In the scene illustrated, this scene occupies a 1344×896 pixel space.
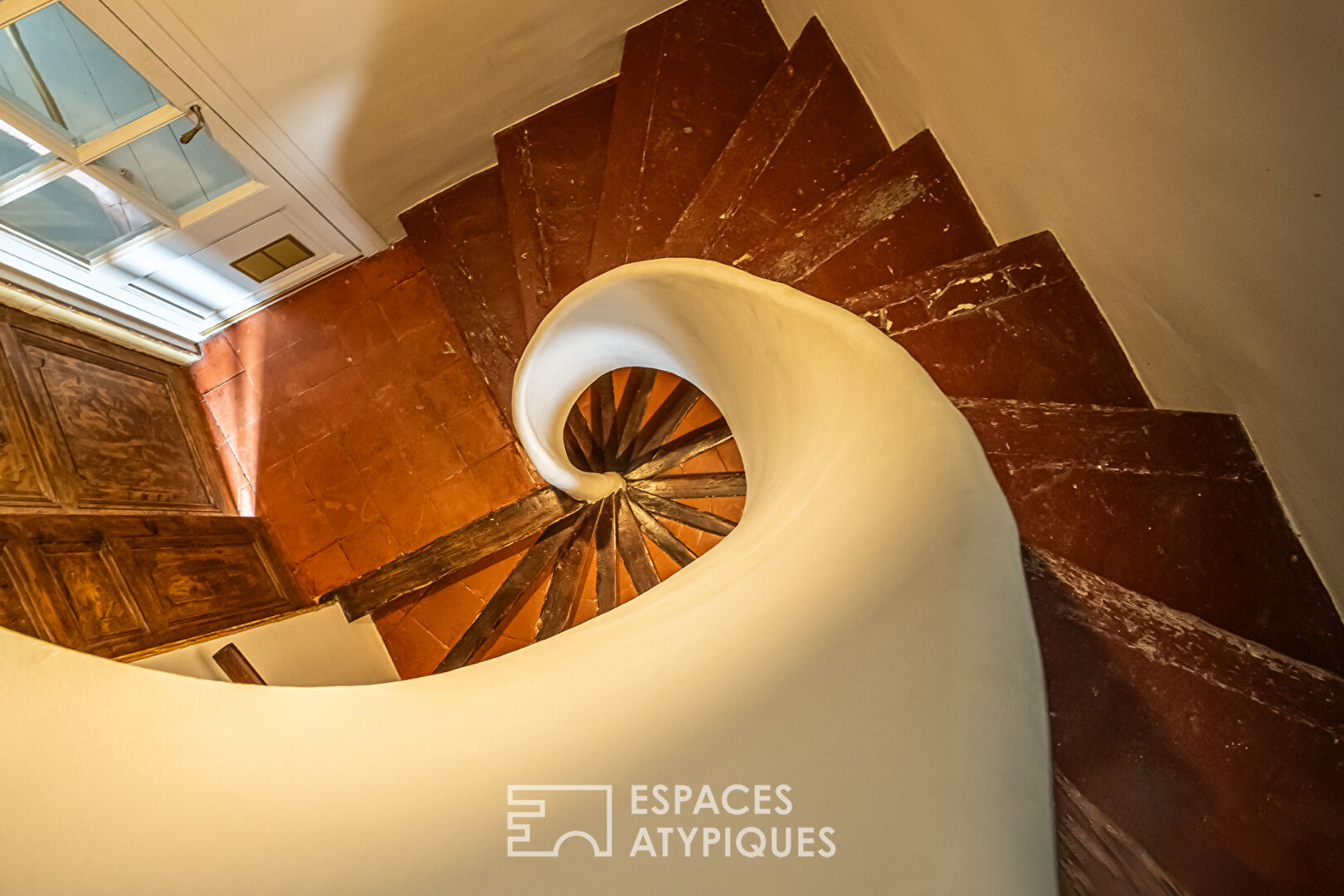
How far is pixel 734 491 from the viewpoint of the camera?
342 centimetres

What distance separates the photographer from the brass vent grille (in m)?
3.43

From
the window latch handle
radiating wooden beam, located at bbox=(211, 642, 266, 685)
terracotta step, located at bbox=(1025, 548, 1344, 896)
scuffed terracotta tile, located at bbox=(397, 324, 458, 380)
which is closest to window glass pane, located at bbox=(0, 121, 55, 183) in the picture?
the window latch handle

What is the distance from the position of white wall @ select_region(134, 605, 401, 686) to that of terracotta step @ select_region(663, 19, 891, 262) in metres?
2.07

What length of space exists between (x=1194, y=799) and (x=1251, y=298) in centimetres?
86

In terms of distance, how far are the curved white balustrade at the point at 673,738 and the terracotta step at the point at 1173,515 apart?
581 mm

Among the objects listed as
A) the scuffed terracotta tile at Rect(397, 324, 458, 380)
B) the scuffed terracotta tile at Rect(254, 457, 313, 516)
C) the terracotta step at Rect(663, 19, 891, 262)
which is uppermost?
the scuffed terracotta tile at Rect(397, 324, 458, 380)

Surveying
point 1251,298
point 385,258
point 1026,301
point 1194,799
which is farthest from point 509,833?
point 385,258

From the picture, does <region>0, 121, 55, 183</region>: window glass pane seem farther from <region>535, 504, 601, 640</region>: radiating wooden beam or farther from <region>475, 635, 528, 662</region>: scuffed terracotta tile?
<region>475, 635, 528, 662</region>: scuffed terracotta tile

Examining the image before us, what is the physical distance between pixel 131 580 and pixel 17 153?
1.46 metres

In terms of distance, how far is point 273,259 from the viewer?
11.6 feet

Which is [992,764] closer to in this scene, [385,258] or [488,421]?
[488,421]

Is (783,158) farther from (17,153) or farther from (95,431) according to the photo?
(95,431)

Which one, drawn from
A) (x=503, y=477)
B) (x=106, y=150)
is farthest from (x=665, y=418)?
(x=106, y=150)

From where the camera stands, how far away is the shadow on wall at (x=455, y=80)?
2.79 metres
